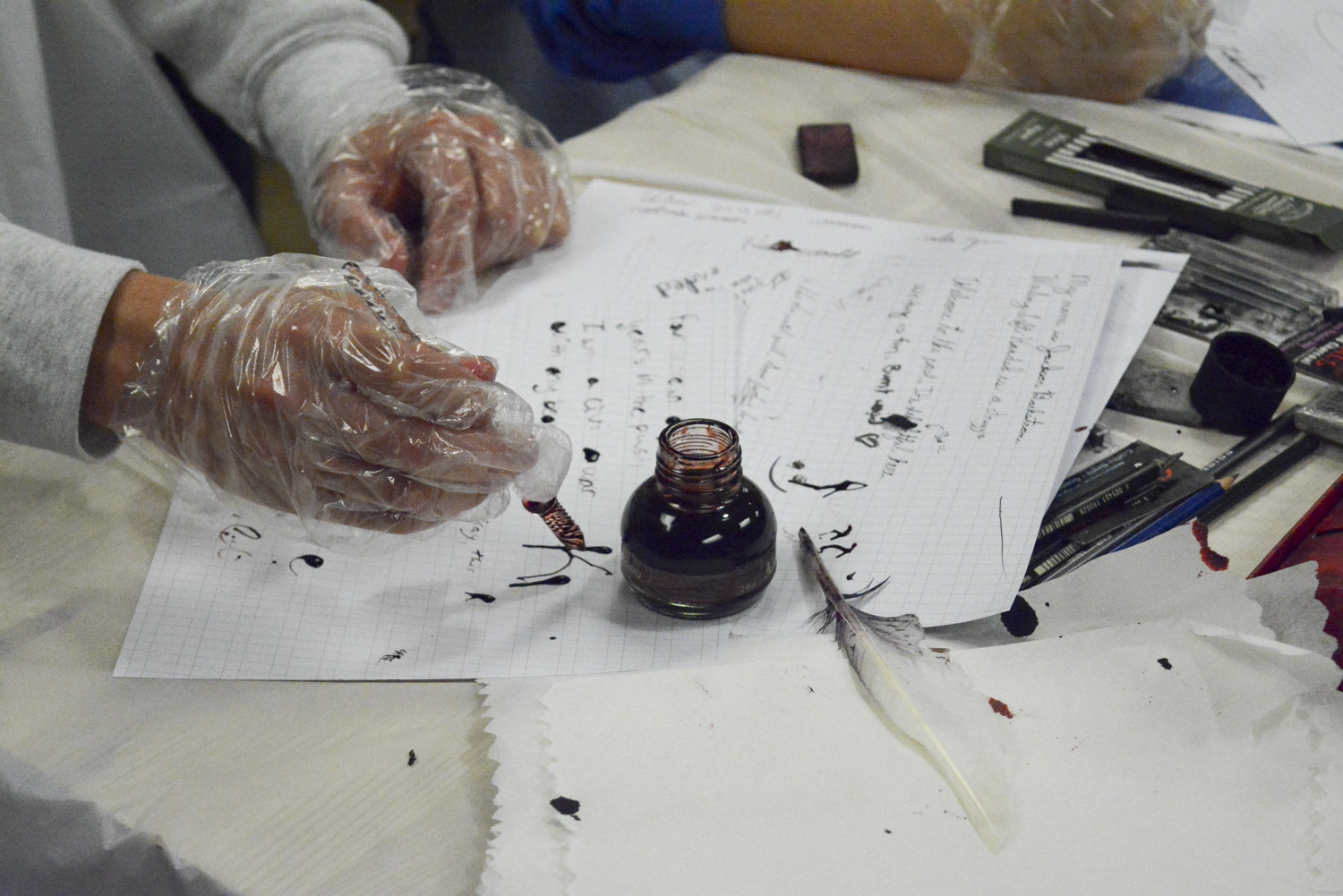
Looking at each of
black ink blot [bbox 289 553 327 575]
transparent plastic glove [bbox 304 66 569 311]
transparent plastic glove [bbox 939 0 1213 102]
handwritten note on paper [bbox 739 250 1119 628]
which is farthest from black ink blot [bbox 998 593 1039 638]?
transparent plastic glove [bbox 939 0 1213 102]

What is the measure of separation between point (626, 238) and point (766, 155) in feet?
0.75

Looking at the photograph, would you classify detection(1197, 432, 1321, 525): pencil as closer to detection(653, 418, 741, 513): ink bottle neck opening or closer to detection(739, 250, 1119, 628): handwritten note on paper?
detection(739, 250, 1119, 628): handwritten note on paper

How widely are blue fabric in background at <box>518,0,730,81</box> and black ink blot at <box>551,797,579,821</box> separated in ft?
3.50

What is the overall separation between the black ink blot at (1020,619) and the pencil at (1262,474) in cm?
15

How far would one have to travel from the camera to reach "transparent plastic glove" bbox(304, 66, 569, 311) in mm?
910

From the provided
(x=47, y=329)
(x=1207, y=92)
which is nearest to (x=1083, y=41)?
(x=1207, y=92)

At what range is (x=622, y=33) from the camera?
139cm

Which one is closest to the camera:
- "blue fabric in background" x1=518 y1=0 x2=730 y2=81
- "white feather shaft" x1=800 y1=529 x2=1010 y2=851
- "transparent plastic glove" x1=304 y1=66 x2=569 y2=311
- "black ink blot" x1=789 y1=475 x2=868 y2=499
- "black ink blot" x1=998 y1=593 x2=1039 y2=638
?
"white feather shaft" x1=800 y1=529 x2=1010 y2=851

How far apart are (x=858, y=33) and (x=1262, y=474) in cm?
76

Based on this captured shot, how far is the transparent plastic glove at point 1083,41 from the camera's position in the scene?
1.10 meters

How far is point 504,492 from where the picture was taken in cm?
62

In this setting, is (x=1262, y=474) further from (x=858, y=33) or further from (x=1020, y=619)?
(x=858, y=33)

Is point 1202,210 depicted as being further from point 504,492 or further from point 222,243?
point 222,243

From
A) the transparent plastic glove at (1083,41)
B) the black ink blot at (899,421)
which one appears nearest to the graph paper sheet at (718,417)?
the black ink blot at (899,421)
